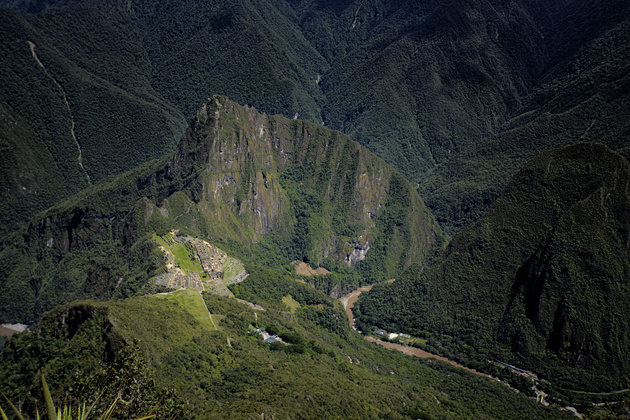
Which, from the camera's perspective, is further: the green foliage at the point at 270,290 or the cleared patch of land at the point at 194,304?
the green foliage at the point at 270,290

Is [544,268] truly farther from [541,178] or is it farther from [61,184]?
[61,184]

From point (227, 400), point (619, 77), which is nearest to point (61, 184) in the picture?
point (227, 400)

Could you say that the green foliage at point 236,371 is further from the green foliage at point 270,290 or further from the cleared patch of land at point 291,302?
the cleared patch of land at point 291,302

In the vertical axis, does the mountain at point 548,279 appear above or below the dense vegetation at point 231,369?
above

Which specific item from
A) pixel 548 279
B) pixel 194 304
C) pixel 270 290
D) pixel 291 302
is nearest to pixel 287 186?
pixel 291 302

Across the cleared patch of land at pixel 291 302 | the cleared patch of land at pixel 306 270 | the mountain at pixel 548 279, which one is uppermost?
the mountain at pixel 548 279

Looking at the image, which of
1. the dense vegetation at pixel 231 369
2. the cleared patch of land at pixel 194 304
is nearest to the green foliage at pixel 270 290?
the dense vegetation at pixel 231 369
